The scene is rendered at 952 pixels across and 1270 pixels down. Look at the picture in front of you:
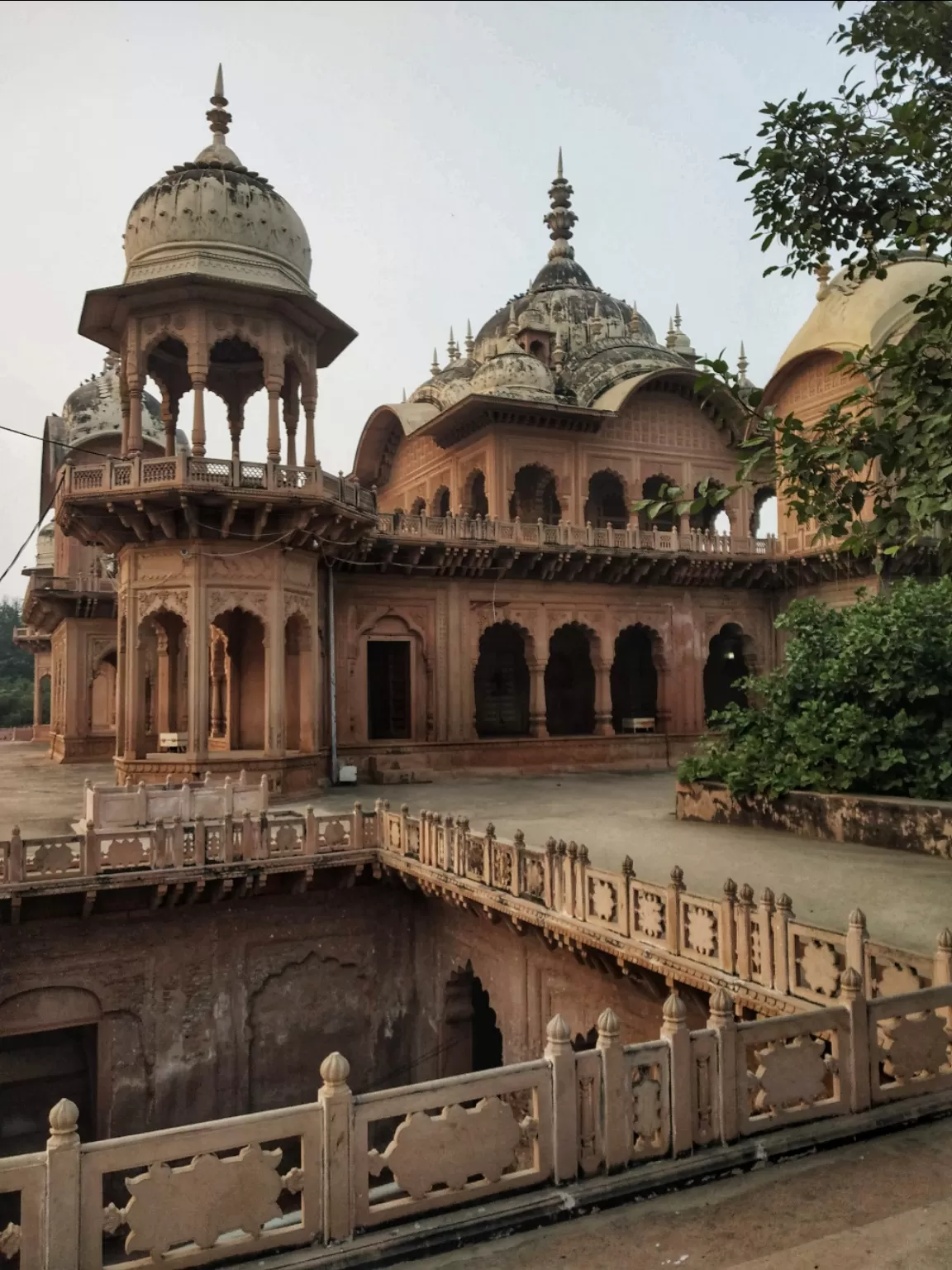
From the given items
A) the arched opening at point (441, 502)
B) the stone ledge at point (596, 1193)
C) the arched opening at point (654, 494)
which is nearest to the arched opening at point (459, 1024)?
the stone ledge at point (596, 1193)

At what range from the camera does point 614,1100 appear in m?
3.78

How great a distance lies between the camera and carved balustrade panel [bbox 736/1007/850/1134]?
4.02 meters

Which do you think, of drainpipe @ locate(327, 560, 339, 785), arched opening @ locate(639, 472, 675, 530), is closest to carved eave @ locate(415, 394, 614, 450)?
arched opening @ locate(639, 472, 675, 530)

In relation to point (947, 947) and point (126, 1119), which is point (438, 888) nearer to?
point (126, 1119)

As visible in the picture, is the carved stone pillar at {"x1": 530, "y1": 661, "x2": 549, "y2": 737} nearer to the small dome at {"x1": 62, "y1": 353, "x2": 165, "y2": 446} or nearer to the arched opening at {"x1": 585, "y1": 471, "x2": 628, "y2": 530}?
the arched opening at {"x1": 585, "y1": 471, "x2": 628, "y2": 530}

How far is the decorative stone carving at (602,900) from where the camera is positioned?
7238 millimetres

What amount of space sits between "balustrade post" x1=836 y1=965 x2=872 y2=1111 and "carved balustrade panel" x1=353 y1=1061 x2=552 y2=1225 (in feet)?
4.67

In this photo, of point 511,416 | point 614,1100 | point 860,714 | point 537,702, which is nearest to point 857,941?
point 614,1100

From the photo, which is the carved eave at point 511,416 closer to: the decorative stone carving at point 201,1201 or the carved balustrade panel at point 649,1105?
the carved balustrade panel at point 649,1105

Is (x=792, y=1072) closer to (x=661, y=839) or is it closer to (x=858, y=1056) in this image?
(x=858, y=1056)

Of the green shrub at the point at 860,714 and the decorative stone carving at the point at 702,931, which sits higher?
the green shrub at the point at 860,714

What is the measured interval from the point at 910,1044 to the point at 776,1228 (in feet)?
4.36

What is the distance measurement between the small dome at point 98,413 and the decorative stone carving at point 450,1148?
938 inches

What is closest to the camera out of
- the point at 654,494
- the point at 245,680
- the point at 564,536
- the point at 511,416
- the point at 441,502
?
the point at 245,680
